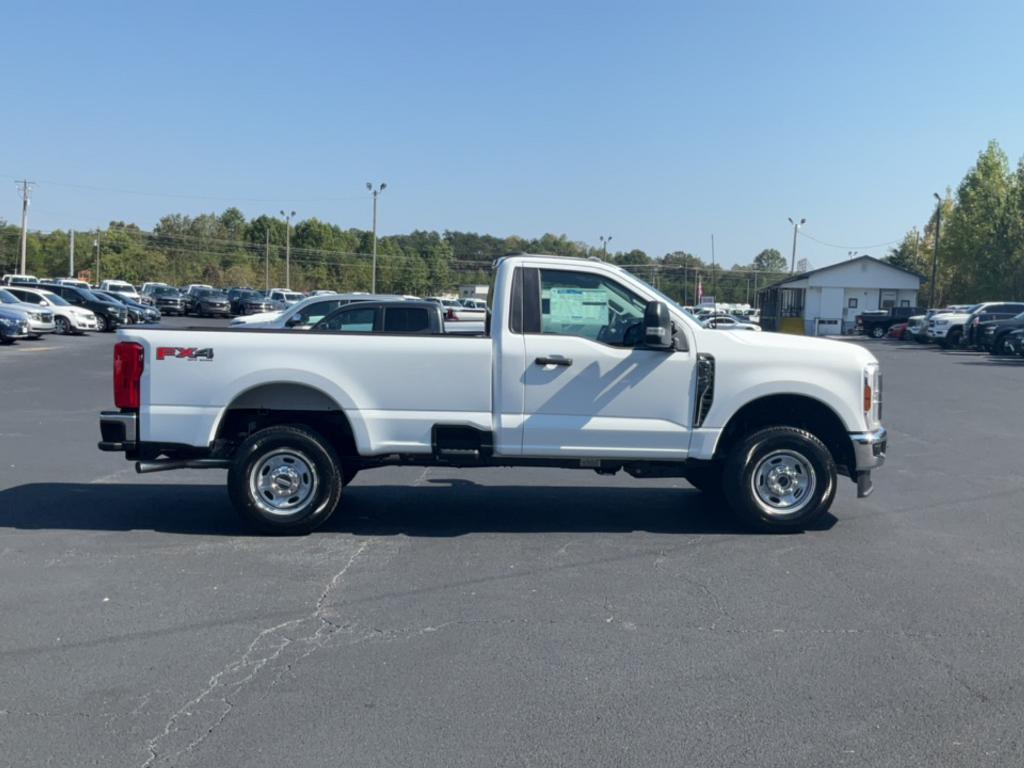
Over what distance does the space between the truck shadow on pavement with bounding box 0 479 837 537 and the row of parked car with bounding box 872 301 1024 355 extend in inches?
1180

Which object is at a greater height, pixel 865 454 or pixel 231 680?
pixel 865 454

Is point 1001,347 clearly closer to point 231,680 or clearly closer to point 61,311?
point 61,311

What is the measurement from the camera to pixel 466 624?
5809 mm

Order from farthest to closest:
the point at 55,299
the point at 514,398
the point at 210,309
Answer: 1. the point at 210,309
2. the point at 55,299
3. the point at 514,398

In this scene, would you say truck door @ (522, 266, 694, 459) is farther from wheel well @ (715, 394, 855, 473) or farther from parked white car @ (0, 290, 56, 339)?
parked white car @ (0, 290, 56, 339)

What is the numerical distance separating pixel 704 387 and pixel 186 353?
4.07 metres

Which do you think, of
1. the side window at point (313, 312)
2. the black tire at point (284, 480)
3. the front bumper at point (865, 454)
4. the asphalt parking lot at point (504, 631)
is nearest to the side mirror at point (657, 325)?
the asphalt parking lot at point (504, 631)

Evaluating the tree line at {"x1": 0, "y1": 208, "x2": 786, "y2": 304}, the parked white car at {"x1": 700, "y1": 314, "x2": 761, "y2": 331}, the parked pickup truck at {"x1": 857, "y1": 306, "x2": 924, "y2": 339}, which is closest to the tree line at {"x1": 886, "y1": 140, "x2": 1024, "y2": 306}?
the parked pickup truck at {"x1": 857, "y1": 306, "x2": 924, "y2": 339}

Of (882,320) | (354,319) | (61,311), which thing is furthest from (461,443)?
(882,320)

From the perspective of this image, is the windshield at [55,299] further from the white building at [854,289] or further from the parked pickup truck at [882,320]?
the white building at [854,289]

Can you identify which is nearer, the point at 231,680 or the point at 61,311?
the point at 231,680

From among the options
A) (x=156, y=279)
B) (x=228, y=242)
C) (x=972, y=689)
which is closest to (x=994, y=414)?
(x=972, y=689)

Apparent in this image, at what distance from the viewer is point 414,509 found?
29.5ft

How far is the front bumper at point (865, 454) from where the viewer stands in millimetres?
8094
